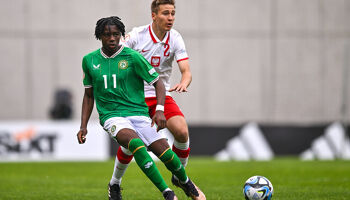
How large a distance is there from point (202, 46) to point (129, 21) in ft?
9.54

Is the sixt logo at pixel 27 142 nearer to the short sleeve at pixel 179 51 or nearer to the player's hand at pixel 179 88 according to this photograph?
the short sleeve at pixel 179 51

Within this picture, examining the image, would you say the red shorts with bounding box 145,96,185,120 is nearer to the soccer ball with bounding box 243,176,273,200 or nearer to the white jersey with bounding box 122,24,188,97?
the white jersey with bounding box 122,24,188,97

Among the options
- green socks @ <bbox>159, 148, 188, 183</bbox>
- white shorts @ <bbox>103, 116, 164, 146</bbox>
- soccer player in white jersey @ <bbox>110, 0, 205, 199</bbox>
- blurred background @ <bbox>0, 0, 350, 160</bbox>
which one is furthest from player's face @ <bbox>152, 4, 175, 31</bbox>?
blurred background @ <bbox>0, 0, 350, 160</bbox>

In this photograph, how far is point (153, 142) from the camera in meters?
7.71

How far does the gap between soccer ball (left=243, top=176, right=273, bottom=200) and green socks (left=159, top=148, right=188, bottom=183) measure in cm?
77

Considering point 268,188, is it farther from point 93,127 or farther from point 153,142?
point 93,127

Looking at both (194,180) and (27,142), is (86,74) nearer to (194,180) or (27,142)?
(194,180)

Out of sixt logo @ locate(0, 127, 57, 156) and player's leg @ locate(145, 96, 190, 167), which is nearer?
player's leg @ locate(145, 96, 190, 167)

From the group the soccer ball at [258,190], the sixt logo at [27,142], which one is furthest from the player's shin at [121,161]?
the sixt logo at [27,142]

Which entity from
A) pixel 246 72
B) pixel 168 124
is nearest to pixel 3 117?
pixel 246 72

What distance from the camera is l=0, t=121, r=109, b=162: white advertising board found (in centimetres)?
1894

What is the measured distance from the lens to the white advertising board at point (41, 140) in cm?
1894

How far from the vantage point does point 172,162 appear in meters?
7.70

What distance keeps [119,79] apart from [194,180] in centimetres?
515
